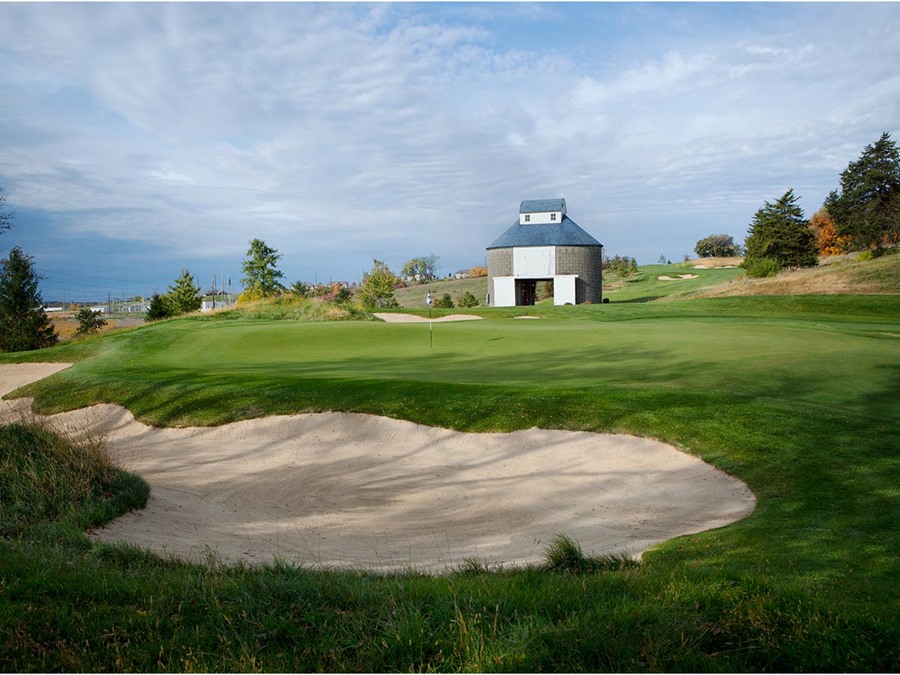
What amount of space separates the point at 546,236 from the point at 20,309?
137ft

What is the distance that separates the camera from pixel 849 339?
20016 millimetres

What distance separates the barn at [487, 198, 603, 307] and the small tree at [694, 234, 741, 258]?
6033 centimetres

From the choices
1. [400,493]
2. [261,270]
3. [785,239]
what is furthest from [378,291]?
[400,493]

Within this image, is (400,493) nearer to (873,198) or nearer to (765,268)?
(765,268)

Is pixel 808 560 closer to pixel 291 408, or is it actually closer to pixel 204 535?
Answer: pixel 204 535

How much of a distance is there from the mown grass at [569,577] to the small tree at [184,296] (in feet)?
181

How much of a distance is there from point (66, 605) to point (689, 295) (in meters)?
63.3

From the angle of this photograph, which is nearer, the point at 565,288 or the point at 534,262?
the point at 565,288

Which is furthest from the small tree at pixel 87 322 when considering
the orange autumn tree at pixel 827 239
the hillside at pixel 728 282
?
the orange autumn tree at pixel 827 239

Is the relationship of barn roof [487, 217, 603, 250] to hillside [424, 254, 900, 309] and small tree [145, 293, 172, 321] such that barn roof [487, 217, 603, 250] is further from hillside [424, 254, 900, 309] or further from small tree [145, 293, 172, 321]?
small tree [145, 293, 172, 321]

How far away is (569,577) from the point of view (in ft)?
17.8

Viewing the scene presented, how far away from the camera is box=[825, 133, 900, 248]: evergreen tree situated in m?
58.8

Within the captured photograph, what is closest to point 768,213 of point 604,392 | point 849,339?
point 849,339

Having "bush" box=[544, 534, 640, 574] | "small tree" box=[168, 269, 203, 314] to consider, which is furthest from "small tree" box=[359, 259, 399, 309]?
"bush" box=[544, 534, 640, 574]
